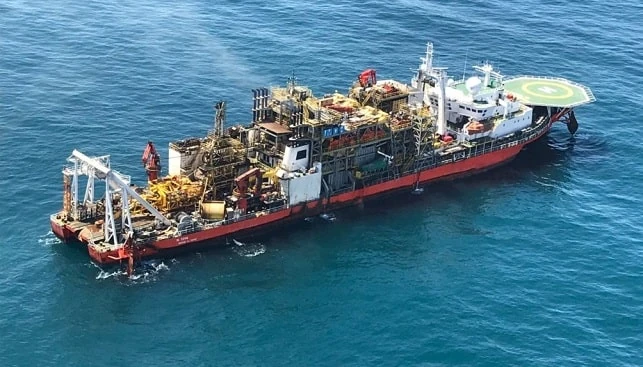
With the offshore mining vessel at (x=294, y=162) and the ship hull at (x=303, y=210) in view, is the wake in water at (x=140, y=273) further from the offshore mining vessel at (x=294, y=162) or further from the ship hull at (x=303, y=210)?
the offshore mining vessel at (x=294, y=162)

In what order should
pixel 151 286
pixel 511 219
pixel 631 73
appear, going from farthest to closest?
pixel 631 73
pixel 511 219
pixel 151 286

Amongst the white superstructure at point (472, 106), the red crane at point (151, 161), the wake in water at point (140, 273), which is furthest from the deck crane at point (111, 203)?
the white superstructure at point (472, 106)

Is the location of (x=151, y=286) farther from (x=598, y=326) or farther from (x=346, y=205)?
(x=598, y=326)

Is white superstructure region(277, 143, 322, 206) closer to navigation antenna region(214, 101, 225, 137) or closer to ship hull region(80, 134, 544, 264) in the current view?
ship hull region(80, 134, 544, 264)

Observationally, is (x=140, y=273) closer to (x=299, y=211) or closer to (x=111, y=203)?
(x=111, y=203)

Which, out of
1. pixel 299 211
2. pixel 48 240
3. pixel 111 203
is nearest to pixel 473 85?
pixel 299 211

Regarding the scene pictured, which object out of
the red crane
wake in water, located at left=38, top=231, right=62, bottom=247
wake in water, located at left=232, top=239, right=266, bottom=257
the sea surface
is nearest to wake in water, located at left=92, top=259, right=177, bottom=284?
the sea surface

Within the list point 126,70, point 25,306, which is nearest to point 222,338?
point 25,306
